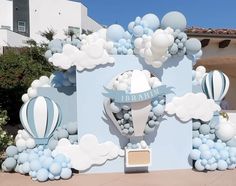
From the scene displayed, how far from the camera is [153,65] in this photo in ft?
25.3

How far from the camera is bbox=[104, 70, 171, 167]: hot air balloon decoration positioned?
7238 mm

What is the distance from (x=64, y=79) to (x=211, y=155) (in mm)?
3746

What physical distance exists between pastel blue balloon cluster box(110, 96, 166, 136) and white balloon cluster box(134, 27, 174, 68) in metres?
0.81

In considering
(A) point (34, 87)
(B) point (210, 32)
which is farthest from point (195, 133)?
(B) point (210, 32)

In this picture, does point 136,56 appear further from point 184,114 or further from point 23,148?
point 23,148

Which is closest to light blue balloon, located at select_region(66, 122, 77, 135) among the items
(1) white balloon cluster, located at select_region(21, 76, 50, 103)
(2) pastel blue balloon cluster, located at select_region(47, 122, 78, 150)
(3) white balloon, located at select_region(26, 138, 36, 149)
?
(2) pastel blue balloon cluster, located at select_region(47, 122, 78, 150)

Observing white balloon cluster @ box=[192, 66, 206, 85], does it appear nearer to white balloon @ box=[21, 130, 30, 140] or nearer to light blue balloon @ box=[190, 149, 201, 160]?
light blue balloon @ box=[190, 149, 201, 160]

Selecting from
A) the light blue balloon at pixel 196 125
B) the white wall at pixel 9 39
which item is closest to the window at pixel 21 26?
the white wall at pixel 9 39

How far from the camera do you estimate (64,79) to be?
8.45 metres

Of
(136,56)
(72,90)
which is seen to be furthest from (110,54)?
(72,90)

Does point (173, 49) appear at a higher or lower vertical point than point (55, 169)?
higher

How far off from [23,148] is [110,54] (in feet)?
9.24

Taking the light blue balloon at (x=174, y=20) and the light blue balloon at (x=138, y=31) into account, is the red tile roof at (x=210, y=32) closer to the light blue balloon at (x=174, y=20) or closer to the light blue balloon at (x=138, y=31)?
the light blue balloon at (x=174, y=20)

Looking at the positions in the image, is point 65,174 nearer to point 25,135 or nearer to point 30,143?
point 30,143
